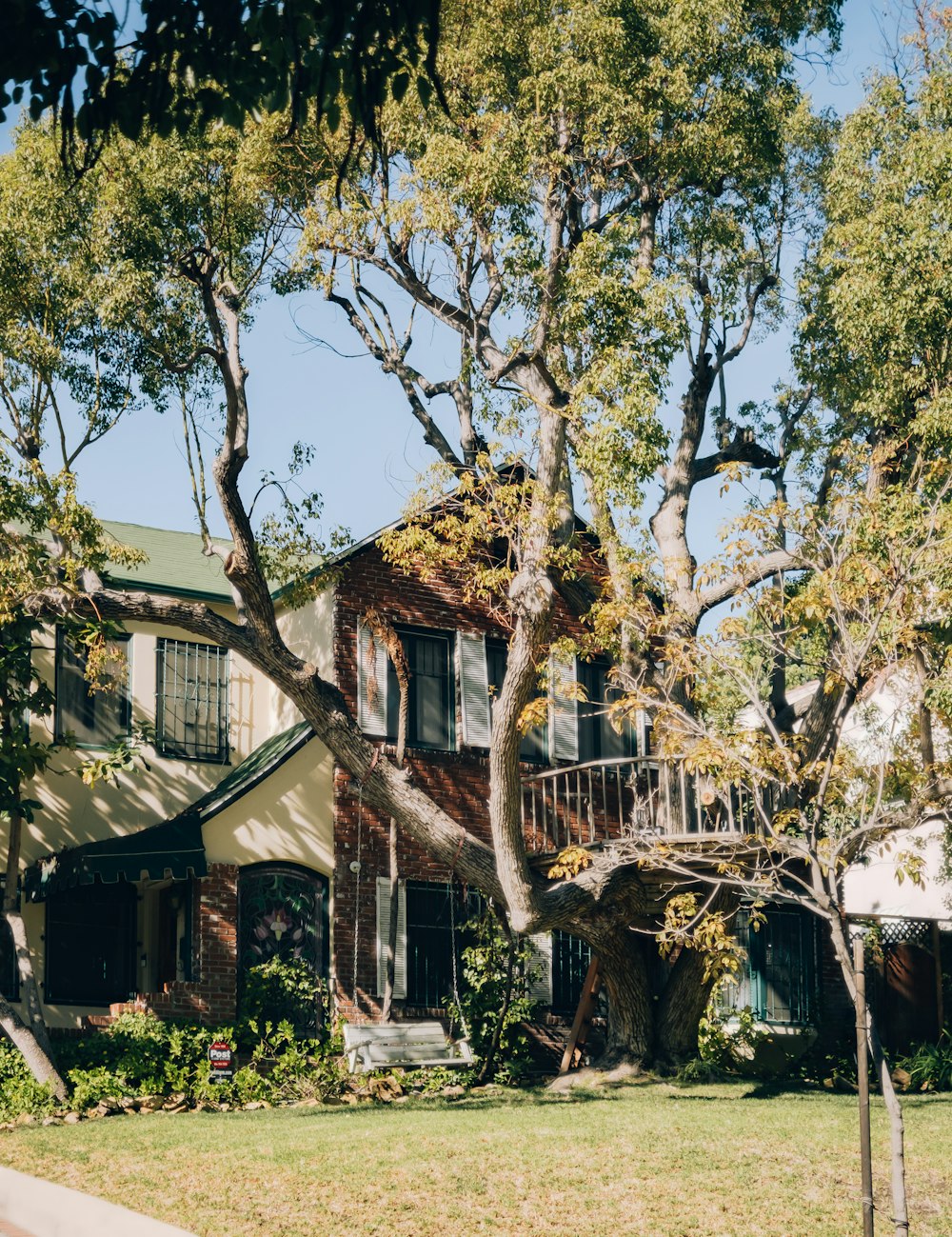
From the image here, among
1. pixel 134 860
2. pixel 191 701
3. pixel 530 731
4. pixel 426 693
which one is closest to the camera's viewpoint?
pixel 134 860

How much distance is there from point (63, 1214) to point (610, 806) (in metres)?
11.9

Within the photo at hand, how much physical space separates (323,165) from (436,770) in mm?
7644

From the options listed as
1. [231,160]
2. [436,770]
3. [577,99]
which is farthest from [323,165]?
[436,770]

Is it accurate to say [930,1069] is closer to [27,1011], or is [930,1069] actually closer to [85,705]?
[27,1011]

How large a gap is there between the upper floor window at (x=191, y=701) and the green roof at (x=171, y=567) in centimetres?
82

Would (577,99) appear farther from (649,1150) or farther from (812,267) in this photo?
(649,1150)

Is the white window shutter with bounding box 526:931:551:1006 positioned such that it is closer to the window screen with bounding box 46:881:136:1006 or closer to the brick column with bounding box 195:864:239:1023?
the brick column with bounding box 195:864:239:1023

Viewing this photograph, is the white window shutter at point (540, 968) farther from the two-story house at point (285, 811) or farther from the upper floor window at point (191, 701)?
the upper floor window at point (191, 701)

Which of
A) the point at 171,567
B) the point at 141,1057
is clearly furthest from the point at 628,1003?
the point at 171,567

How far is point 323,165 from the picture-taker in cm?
1722

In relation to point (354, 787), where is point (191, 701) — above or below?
above

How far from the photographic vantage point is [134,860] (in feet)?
55.2

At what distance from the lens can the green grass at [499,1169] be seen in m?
10.0

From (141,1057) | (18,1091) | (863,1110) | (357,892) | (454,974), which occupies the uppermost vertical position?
(357,892)
